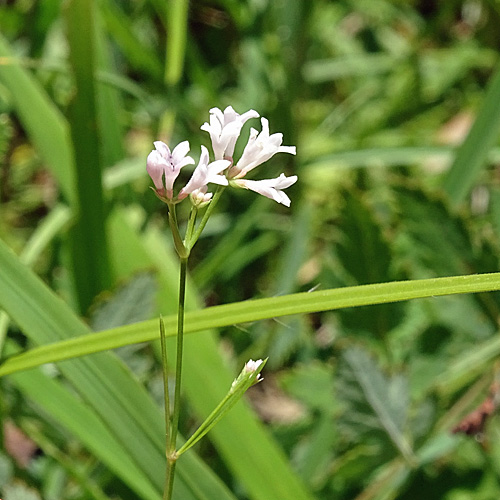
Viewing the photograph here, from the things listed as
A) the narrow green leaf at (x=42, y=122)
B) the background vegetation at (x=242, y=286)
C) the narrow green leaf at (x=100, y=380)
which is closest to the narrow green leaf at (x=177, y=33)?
the background vegetation at (x=242, y=286)

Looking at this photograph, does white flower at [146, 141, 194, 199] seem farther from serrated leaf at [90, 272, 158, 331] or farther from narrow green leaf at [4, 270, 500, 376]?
serrated leaf at [90, 272, 158, 331]

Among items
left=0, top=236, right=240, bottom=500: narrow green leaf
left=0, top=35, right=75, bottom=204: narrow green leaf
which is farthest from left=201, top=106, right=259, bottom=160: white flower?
left=0, top=35, right=75, bottom=204: narrow green leaf

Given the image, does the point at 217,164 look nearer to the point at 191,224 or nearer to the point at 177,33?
the point at 191,224

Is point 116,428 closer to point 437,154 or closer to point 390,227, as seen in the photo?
point 390,227

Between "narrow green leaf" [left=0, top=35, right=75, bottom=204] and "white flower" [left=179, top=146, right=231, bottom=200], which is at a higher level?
"narrow green leaf" [left=0, top=35, right=75, bottom=204]

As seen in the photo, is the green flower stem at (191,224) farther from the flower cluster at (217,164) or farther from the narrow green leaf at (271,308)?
the narrow green leaf at (271,308)

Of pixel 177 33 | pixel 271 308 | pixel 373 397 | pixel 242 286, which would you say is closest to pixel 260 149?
pixel 271 308

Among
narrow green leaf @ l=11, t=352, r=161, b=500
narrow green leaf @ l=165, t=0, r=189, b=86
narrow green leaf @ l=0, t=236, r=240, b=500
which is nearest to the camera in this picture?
narrow green leaf @ l=0, t=236, r=240, b=500

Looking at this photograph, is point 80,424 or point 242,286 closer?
point 80,424
